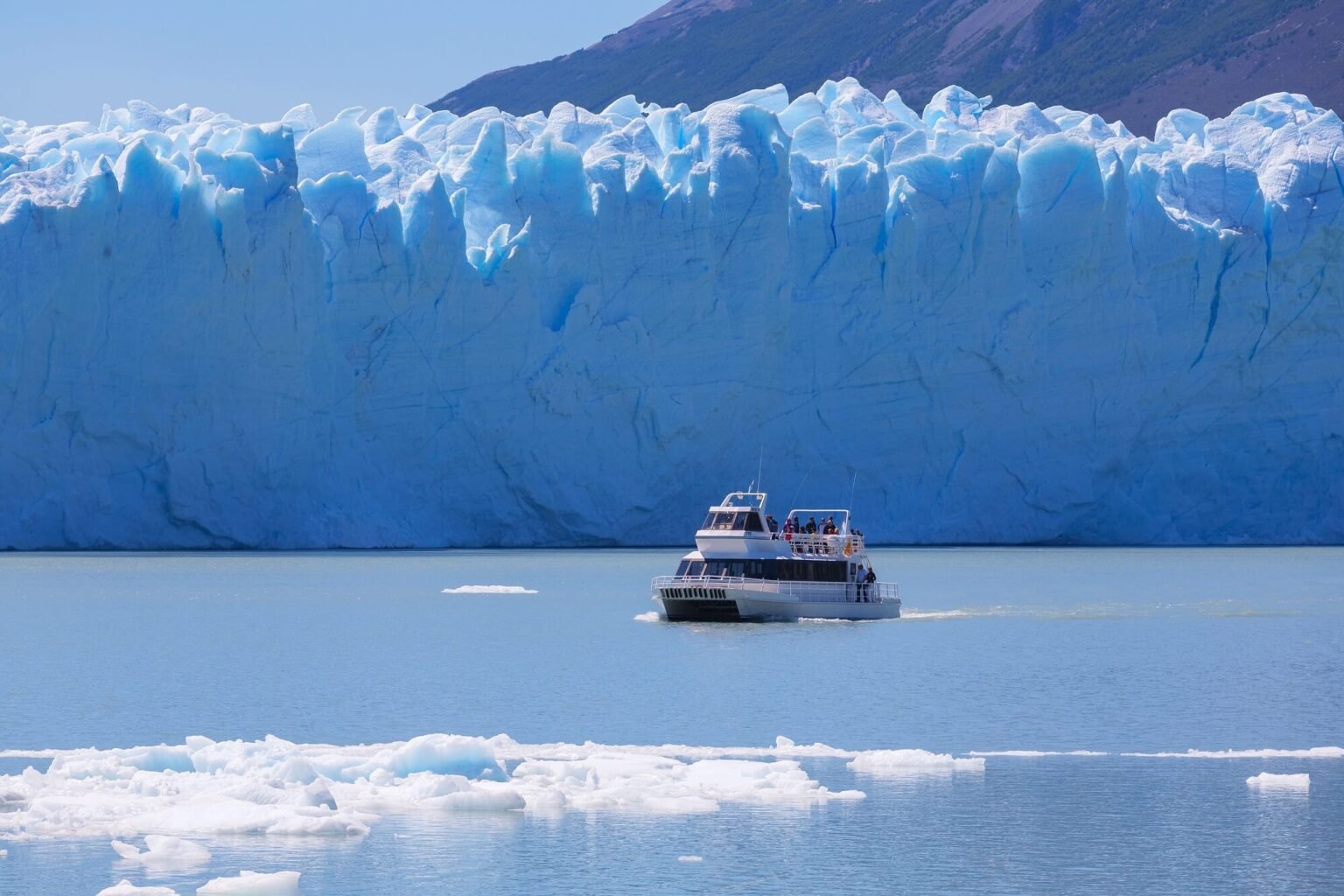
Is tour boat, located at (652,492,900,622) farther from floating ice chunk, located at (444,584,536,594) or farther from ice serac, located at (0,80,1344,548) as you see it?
ice serac, located at (0,80,1344,548)

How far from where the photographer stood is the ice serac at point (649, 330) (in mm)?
30453

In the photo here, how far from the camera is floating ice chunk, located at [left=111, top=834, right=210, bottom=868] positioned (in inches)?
357

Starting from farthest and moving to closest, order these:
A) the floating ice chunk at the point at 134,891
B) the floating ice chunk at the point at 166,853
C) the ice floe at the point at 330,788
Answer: the ice floe at the point at 330,788 < the floating ice chunk at the point at 166,853 < the floating ice chunk at the point at 134,891

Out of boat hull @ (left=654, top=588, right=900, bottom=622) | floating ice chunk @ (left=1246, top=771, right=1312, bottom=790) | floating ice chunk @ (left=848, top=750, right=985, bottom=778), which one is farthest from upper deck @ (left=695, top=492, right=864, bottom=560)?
floating ice chunk @ (left=1246, top=771, right=1312, bottom=790)

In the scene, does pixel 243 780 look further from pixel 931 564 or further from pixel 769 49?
pixel 769 49

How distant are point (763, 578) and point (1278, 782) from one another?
434 inches

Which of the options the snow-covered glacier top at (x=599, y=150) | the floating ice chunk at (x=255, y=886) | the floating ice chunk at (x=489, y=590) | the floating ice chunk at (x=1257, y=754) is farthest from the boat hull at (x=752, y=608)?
the floating ice chunk at (x=255, y=886)

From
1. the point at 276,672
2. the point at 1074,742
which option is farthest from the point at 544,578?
the point at 1074,742

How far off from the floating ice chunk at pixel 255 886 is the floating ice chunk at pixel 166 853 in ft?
2.02

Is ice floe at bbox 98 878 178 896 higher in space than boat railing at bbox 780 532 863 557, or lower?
lower

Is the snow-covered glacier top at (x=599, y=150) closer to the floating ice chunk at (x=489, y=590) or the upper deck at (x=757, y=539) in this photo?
the floating ice chunk at (x=489, y=590)

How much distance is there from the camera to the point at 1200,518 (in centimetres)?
3409

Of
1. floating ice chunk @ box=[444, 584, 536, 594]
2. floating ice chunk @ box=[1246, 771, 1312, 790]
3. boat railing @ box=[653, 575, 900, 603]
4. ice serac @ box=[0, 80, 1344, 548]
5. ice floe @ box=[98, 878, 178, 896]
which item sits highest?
ice serac @ box=[0, 80, 1344, 548]

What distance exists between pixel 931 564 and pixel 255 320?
12183 millimetres
